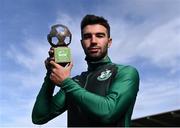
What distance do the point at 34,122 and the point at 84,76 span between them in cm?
69

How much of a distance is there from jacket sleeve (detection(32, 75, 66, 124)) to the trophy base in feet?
1.37

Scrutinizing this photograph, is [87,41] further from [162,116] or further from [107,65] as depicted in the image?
[162,116]

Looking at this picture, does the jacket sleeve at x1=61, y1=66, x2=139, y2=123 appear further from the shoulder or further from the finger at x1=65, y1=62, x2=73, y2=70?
the finger at x1=65, y1=62, x2=73, y2=70

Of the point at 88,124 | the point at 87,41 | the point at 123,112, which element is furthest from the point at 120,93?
the point at 87,41

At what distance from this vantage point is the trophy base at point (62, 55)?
3.46 meters

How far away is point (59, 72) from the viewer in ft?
11.4

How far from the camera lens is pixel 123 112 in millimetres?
3471

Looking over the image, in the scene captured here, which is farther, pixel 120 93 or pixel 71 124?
pixel 71 124

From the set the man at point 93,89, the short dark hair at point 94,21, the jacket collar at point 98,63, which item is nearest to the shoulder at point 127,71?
the man at point 93,89

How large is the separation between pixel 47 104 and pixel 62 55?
0.67 m

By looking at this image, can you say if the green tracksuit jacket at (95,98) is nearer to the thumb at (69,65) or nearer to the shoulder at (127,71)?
the shoulder at (127,71)

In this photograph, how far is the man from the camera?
11.0 feet

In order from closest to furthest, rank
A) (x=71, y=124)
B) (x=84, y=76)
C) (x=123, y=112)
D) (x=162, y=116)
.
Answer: (x=123, y=112) → (x=71, y=124) → (x=84, y=76) → (x=162, y=116)

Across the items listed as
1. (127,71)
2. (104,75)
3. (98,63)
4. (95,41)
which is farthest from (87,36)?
Result: (127,71)
